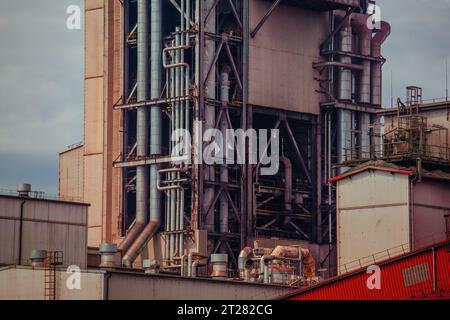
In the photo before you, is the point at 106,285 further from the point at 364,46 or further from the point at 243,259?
the point at 364,46

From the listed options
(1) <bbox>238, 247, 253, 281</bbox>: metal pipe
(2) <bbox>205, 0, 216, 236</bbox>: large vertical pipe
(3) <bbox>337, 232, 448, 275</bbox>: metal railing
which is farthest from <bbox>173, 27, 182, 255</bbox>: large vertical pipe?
(3) <bbox>337, 232, 448, 275</bbox>: metal railing

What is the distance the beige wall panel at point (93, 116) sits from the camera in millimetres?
120312

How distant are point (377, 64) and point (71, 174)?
25.0 m

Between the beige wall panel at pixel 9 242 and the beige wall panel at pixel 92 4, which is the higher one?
the beige wall panel at pixel 92 4

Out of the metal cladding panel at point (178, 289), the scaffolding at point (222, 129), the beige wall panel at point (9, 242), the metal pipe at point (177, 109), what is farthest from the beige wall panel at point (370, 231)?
the beige wall panel at point (9, 242)

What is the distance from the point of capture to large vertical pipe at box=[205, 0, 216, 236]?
111m

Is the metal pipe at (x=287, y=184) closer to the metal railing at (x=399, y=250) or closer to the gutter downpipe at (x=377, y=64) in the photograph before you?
the gutter downpipe at (x=377, y=64)

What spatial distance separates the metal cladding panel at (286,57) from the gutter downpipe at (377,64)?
426cm

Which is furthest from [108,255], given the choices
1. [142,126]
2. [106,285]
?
[142,126]

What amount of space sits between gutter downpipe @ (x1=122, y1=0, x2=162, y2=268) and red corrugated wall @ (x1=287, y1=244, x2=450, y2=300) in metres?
32.2

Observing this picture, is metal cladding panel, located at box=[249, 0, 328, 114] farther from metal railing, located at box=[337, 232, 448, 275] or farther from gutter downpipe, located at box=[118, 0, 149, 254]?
metal railing, located at box=[337, 232, 448, 275]

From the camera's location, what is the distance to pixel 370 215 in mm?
95188
